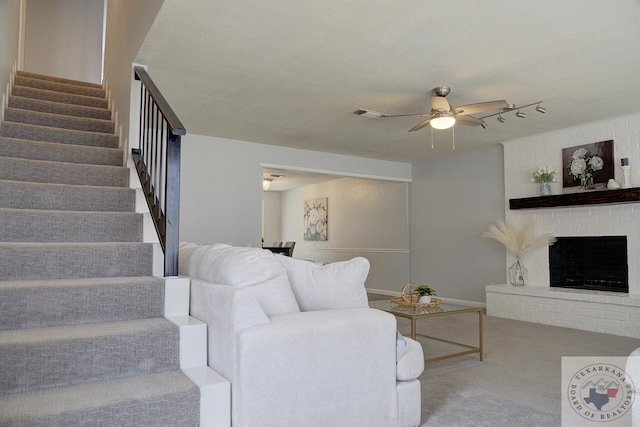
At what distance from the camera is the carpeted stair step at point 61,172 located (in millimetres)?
3270

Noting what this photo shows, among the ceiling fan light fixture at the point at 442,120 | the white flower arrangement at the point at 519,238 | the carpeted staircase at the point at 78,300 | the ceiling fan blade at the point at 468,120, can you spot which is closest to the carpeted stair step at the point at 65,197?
the carpeted staircase at the point at 78,300

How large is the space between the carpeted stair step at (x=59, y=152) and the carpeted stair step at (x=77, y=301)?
169 centimetres

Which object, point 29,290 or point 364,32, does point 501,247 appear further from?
point 29,290

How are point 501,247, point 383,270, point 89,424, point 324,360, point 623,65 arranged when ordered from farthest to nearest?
point 383,270, point 501,247, point 623,65, point 324,360, point 89,424

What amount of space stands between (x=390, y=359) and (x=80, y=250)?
1.85 meters

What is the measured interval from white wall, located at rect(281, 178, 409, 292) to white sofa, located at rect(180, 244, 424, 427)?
6.25m

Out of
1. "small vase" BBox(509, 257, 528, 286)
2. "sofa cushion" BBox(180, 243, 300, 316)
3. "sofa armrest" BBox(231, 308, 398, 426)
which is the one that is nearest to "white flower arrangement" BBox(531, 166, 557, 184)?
"small vase" BBox(509, 257, 528, 286)

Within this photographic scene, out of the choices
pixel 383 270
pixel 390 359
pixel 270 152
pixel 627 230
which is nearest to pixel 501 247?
pixel 627 230

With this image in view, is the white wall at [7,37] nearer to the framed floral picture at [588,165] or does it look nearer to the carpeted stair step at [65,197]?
the carpeted stair step at [65,197]

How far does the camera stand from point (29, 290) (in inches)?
83.7

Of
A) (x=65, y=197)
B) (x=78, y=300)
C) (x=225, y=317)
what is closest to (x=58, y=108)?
(x=65, y=197)

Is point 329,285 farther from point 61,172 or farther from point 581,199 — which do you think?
point 581,199

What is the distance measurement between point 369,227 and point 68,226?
22.6ft
